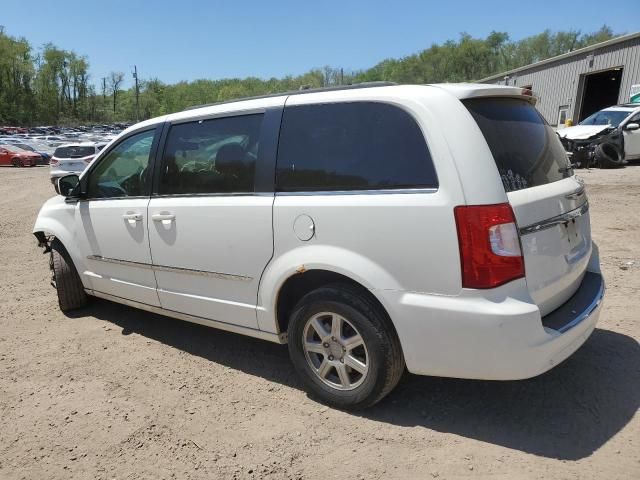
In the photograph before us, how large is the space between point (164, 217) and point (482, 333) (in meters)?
2.33

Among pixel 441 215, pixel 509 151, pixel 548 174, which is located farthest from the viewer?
pixel 548 174

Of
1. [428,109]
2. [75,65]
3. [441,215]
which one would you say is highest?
[75,65]

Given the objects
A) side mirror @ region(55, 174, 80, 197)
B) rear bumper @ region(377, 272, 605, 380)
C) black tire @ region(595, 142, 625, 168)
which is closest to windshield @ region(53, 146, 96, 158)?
side mirror @ region(55, 174, 80, 197)

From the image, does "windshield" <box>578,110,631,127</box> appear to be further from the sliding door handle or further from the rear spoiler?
the sliding door handle

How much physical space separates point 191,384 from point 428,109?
7.91 ft

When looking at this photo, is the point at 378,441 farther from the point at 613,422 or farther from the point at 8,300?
the point at 8,300

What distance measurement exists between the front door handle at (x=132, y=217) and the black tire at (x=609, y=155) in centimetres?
1471

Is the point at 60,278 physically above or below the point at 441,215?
below

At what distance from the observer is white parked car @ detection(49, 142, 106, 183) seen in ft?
62.8

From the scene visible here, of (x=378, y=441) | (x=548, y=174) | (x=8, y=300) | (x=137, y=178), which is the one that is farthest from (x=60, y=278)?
(x=548, y=174)

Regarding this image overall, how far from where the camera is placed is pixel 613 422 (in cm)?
279

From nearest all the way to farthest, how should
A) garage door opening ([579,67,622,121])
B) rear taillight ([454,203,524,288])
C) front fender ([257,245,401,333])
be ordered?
rear taillight ([454,203,524,288]) → front fender ([257,245,401,333]) → garage door opening ([579,67,622,121])

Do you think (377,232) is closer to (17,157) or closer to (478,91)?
(478,91)

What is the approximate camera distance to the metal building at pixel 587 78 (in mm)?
23047
